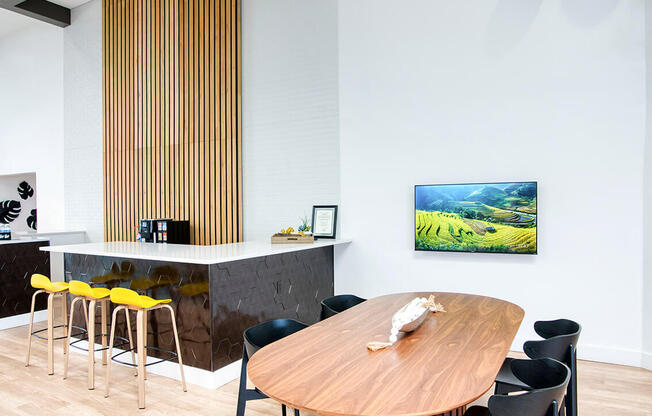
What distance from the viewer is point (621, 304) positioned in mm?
3971

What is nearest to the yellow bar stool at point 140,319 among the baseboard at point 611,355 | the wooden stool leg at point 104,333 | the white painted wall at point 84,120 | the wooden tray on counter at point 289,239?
the wooden stool leg at point 104,333

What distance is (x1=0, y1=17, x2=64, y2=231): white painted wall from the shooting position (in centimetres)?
798

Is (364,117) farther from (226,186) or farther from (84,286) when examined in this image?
(84,286)

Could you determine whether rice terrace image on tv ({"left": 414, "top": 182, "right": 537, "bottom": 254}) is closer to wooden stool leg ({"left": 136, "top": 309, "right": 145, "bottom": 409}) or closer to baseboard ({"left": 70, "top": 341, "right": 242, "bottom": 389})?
baseboard ({"left": 70, "top": 341, "right": 242, "bottom": 389})

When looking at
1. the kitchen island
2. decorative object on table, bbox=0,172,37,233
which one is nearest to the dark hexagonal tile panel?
the kitchen island

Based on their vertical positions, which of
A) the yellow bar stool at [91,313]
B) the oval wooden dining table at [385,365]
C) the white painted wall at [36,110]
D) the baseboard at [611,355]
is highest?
the white painted wall at [36,110]

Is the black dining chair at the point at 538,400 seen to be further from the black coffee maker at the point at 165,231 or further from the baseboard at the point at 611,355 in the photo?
the black coffee maker at the point at 165,231

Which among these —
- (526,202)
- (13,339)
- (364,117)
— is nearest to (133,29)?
(364,117)

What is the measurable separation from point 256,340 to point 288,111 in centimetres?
368

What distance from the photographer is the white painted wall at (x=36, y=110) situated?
26.2ft

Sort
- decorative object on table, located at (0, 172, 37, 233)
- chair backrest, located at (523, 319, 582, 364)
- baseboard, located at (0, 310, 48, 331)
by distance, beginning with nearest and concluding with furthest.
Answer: chair backrest, located at (523, 319, 582, 364), baseboard, located at (0, 310, 48, 331), decorative object on table, located at (0, 172, 37, 233)

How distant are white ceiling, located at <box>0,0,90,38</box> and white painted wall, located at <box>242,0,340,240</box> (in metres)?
3.71

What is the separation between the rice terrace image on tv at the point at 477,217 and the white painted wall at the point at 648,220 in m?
0.87

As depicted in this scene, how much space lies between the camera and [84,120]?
761 centimetres
